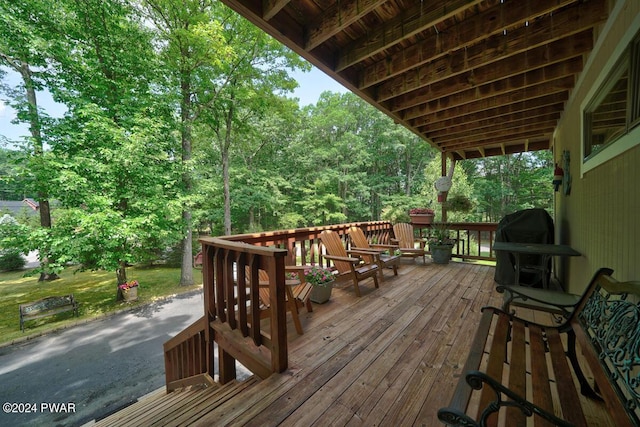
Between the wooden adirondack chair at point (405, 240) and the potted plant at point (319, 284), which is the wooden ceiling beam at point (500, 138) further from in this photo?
the potted plant at point (319, 284)

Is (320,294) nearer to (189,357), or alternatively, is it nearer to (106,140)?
(189,357)

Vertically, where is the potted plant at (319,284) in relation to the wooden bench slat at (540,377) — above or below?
below

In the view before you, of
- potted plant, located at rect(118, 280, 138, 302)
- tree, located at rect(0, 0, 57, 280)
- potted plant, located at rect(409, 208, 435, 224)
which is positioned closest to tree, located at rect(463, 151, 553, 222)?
potted plant, located at rect(409, 208, 435, 224)

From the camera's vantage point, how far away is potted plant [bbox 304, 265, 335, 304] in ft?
10.2

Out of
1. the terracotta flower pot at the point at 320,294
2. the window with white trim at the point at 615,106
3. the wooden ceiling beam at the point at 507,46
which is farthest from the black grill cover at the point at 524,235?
the terracotta flower pot at the point at 320,294

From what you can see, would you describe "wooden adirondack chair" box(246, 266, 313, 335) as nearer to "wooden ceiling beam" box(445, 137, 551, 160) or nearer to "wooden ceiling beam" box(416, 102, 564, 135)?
"wooden ceiling beam" box(416, 102, 564, 135)

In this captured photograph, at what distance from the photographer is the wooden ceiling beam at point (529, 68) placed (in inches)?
98.2

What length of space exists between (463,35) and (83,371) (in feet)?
22.9

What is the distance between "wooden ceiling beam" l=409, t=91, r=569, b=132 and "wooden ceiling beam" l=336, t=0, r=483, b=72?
85.7 inches

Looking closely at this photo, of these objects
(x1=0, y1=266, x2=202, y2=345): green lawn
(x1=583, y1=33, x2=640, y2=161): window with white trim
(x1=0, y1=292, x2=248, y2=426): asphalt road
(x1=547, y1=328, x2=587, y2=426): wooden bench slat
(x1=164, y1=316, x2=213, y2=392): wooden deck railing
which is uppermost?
(x1=583, y1=33, x2=640, y2=161): window with white trim

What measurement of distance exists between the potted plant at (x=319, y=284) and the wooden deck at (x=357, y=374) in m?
0.13

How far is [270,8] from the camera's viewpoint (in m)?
1.93

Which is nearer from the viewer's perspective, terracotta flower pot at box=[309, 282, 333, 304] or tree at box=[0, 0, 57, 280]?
terracotta flower pot at box=[309, 282, 333, 304]

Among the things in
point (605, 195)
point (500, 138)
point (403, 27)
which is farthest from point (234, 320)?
point (500, 138)
